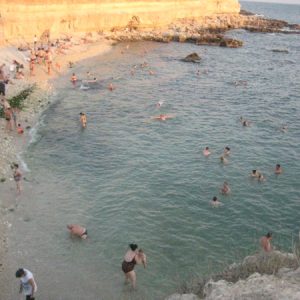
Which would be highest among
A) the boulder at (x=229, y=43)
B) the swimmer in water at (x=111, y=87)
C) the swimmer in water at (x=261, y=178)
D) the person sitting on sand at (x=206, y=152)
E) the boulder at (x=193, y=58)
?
the boulder at (x=229, y=43)

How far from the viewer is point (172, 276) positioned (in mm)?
13250

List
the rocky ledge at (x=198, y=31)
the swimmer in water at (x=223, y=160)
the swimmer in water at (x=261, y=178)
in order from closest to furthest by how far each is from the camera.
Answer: the swimmer in water at (x=261, y=178), the swimmer in water at (x=223, y=160), the rocky ledge at (x=198, y=31)

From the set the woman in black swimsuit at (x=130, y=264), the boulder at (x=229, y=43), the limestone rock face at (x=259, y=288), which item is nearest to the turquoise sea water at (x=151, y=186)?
the woman in black swimsuit at (x=130, y=264)

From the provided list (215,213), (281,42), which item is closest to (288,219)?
(215,213)

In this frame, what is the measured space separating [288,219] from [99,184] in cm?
837

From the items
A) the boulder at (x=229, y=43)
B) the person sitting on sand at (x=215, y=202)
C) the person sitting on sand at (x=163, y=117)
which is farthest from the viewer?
the boulder at (x=229, y=43)

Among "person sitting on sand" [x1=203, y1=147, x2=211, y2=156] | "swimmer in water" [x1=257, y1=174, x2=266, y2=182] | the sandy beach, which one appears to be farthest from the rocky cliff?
"swimmer in water" [x1=257, y1=174, x2=266, y2=182]

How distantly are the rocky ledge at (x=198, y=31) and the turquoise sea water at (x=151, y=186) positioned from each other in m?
27.5

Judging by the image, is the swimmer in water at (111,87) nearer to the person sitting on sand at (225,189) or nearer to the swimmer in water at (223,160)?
the swimmer in water at (223,160)

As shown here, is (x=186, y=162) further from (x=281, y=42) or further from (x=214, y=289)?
(x=281, y=42)

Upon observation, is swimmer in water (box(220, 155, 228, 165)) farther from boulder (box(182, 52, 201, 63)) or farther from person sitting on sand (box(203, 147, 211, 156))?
boulder (box(182, 52, 201, 63))

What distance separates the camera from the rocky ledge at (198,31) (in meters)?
63.0

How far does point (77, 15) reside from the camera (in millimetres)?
57344

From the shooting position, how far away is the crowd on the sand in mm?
11352
